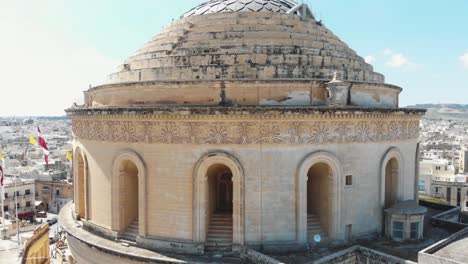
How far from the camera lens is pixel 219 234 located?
1268 centimetres

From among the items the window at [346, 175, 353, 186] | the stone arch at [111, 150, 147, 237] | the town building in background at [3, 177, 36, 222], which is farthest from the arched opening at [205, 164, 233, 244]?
the town building in background at [3, 177, 36, 222]

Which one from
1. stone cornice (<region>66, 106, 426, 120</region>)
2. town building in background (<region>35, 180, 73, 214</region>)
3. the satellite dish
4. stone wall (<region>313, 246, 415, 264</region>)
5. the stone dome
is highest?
the stone dome

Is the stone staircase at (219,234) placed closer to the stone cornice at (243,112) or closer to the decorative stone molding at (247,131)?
the decorative stone molding at (247,131)

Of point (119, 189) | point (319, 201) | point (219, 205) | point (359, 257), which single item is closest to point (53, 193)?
point (119, 189)

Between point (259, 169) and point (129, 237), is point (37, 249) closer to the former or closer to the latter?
point (129, 237)

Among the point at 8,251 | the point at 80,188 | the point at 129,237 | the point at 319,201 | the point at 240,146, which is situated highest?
the point at 240,146

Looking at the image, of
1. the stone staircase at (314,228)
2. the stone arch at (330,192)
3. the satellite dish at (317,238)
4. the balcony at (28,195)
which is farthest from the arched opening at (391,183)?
the balcony at (28,195)

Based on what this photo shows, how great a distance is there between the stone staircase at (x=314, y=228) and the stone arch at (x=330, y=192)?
0.28 metres

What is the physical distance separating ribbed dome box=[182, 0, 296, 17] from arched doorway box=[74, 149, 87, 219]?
25.9 ft

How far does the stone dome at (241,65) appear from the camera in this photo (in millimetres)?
13219

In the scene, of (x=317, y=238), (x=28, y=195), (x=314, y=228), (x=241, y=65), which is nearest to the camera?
(x=317, y=238)

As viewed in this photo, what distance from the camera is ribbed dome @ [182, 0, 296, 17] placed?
17.4 m

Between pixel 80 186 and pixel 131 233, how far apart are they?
4.49 metres

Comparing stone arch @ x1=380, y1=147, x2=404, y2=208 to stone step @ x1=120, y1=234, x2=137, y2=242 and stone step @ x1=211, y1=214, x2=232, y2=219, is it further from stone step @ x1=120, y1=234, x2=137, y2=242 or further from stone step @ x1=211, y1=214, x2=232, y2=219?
stone step @ x1=120, y1=234, x2=137, y2=242
